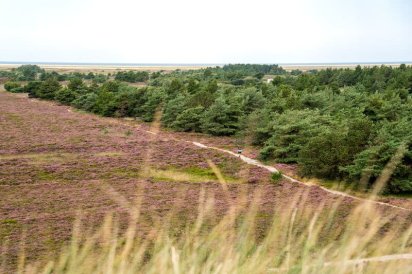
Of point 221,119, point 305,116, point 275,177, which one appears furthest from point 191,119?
point 275,177

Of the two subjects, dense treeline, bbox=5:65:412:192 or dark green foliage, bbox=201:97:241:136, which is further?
dark green foliage, bbox=201:97:241:136

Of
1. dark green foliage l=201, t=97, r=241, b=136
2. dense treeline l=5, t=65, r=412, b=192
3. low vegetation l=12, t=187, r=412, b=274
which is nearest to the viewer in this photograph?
low vegetation l=12, t=187, r=412, b=274

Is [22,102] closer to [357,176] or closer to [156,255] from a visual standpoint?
[357,176]

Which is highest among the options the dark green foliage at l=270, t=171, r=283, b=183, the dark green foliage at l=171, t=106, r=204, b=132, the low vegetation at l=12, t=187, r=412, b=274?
the low vegetation at l=12, t=187, r=412, b=274

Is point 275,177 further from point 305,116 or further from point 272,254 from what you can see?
point 272,254

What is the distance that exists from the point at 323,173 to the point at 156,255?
25016 mm

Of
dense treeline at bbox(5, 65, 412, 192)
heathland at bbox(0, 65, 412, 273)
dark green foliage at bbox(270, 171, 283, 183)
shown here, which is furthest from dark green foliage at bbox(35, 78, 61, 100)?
dark green foliage at bbox(270, 171, 283, 183)

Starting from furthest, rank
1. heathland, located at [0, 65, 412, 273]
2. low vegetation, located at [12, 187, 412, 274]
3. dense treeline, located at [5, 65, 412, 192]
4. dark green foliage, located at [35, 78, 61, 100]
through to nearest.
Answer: dark green foliage, located at [35, 78, 61, 100], dense treeline, located at [5, 65, 412, 192], heathland, located at [0, 65, 412, 273], low vegetation, located at [12, 187, 412, 274]

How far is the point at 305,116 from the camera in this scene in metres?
34.2

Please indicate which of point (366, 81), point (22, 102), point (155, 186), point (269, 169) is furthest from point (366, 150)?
point (22, 102)

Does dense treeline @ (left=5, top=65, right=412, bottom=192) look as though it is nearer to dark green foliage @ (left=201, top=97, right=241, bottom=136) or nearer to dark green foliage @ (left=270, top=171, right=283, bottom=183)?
dark green foliage @ (left=201, top=97, right=241, bottom=136)

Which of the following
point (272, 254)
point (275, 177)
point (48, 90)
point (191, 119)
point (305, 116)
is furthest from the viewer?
point (48, 90)

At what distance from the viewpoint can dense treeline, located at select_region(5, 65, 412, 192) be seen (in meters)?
24.9

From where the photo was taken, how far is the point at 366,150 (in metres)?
24.5
